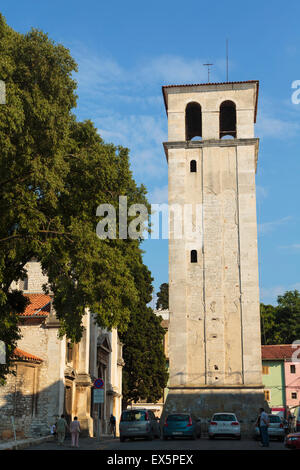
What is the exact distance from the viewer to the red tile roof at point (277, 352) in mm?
63969

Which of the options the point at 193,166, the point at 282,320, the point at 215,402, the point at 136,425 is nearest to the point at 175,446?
the point at 136,425

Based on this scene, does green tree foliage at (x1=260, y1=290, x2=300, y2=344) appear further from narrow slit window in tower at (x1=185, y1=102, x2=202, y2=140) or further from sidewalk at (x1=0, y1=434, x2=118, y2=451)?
sidewalk at (x1=0, y1=434, x2=118, y2=451)

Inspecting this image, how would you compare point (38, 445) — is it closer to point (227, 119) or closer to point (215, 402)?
point (215, 402)

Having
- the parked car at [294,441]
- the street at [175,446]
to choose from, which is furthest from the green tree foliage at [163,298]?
the parked car at [294,441]

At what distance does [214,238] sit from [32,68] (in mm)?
20753

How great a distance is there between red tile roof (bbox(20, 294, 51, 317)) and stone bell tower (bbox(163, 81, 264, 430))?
290 inches

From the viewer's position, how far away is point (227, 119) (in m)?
42.3

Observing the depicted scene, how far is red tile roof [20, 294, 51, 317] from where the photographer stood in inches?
1377

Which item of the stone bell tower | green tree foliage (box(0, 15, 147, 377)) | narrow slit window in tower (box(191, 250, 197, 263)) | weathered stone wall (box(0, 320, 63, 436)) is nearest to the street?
green tree foliage (box(0, 15, 147, 377))

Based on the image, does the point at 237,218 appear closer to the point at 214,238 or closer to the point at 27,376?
the point at 214,238

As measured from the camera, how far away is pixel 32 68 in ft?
60.5

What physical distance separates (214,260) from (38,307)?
10.9 metres

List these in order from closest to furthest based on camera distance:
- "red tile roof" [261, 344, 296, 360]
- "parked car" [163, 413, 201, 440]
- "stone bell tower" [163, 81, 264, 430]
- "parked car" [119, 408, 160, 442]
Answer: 1. "parked car" [163, 413, 201, 440]
2. "parked car" [119, 408, 160, 442]
3. "stone bell tower" [163, 81, 264, 430]
4. "red tile roof" [261, 344, 296, 360]

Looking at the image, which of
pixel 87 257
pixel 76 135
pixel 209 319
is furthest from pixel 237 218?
pixel 87 257
